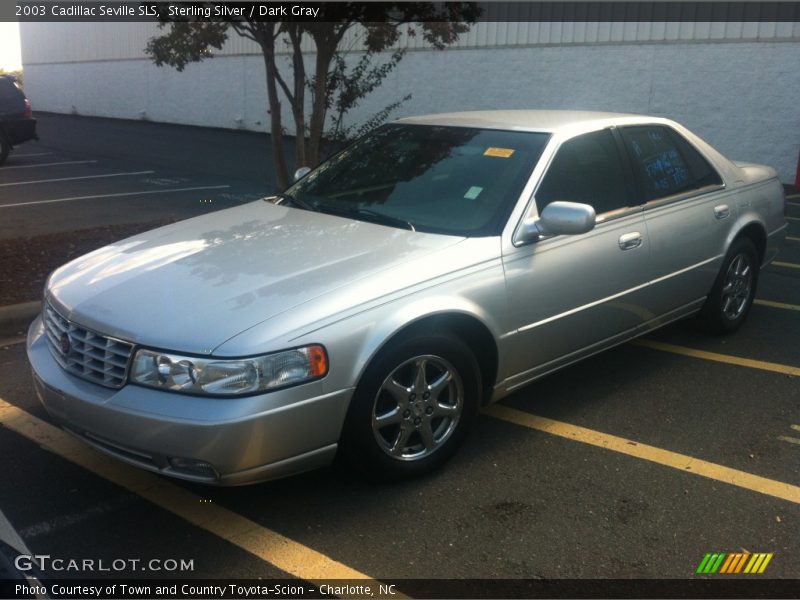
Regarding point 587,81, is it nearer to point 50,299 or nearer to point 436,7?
point 436,7

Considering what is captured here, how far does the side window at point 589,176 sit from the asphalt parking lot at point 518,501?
1.13 meters

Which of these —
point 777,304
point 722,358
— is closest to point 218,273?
point 722,358

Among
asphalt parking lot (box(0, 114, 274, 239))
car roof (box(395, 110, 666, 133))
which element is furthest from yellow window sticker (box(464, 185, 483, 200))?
asphalt parking lot (box(0, 114, 274, 239))

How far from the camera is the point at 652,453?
164 inches

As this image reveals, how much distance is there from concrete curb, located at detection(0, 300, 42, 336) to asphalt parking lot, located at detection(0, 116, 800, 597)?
73cm

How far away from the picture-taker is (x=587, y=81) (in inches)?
671

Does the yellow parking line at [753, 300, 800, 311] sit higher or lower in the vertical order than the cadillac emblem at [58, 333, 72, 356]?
lower

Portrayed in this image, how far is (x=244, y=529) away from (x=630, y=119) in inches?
133

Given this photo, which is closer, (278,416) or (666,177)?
(278,416)

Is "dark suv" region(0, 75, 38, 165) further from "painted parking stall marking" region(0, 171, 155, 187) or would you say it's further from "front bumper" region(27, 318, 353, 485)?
"front bumper" region(27, 318, 353, 485)

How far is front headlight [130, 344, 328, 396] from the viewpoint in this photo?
3.18 metres

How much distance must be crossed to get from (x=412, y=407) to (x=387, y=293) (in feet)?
1.75

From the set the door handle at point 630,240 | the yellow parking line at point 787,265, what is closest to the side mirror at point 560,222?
the door handle at point 630,240

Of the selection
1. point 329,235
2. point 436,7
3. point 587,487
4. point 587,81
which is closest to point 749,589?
point 587,487
